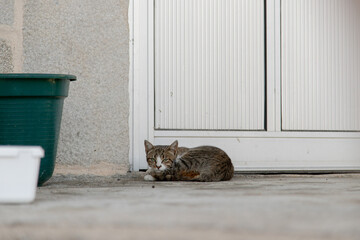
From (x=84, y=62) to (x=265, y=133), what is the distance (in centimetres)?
133

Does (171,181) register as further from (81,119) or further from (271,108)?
(271,108)

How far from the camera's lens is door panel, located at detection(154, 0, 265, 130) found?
3.93 m

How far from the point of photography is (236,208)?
6.45 feet

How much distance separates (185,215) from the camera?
5.90ft

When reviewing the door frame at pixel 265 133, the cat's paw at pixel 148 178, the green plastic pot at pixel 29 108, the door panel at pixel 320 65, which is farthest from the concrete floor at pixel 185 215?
the door panel at pixel 320 65

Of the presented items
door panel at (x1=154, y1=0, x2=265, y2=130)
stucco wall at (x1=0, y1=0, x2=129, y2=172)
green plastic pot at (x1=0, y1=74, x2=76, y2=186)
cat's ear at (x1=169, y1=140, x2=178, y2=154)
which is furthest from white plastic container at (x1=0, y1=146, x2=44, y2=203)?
door panel at (x1=154, y1=0, x2=265, y2=130)

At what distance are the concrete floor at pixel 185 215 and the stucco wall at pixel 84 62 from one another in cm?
102

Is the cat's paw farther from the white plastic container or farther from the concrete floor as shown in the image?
the white plastic container

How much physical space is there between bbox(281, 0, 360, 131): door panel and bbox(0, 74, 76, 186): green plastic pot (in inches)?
68.6

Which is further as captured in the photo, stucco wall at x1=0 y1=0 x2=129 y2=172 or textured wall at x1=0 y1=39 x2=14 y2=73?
stucco wall at x1=0 y1=0 x2=129 y2=172

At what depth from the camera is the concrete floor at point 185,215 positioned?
1.51m

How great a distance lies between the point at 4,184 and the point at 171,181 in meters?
1.66

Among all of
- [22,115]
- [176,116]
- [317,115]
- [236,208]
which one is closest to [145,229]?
[236,208]

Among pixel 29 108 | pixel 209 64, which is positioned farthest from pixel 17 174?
pixel 209 64
